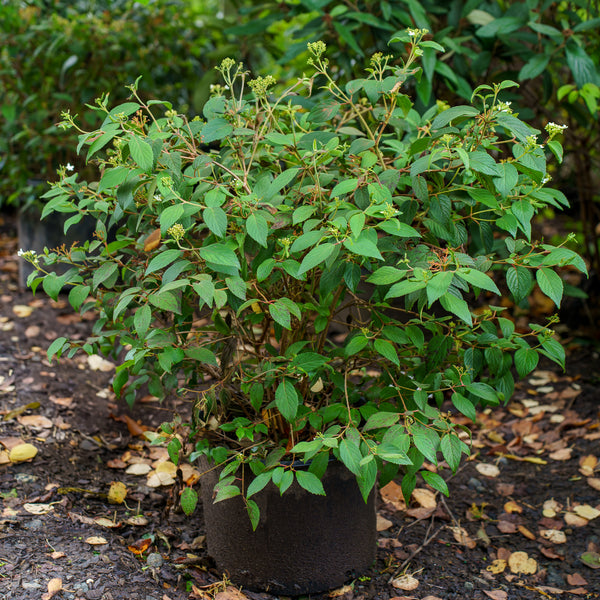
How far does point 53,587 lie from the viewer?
4.87 ft

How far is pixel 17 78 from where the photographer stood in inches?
134

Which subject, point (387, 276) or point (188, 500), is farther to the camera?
point (188, 500)

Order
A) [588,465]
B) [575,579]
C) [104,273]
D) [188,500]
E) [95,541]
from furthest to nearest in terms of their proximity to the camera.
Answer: [588,465], [575,579], [95,541], [188,500], [104,273]

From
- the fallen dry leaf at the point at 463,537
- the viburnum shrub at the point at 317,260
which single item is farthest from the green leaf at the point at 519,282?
the fallen dry leaf at the point at 463,537

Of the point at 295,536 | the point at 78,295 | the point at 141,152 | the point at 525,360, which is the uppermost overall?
the point at 141,152

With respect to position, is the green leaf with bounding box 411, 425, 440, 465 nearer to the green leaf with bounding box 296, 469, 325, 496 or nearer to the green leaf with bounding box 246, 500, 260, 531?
the green leaf with bounding box 296, 469, 325, 496

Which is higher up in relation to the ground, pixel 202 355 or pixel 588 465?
pixel 202 355

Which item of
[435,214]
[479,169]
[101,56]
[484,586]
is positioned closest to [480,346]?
[435,214]

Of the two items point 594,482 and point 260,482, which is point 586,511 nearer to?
point 594,482

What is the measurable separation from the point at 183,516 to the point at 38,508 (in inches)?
15.7

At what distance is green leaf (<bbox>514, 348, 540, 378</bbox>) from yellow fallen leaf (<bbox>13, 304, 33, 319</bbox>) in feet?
7.65

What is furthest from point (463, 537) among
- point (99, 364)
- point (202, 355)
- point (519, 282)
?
point (99, 364)

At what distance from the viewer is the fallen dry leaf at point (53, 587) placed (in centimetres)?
146

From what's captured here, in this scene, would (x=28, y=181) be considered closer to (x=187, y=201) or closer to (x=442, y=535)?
(x=187, y=201)
